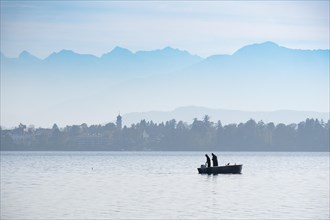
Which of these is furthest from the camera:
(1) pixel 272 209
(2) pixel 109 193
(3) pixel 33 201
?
(2) pixel 109 193

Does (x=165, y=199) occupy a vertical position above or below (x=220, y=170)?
below

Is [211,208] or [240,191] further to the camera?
[240,191]

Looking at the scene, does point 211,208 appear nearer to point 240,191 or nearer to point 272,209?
point 272,209

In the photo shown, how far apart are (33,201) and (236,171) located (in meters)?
42.8

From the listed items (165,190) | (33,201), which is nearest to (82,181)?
(165,190)

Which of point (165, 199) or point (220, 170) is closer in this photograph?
point (165, 199)

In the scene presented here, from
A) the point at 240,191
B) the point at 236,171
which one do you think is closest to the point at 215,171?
the point at 236,171

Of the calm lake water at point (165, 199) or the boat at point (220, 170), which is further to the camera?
the boat at point (220, 170)

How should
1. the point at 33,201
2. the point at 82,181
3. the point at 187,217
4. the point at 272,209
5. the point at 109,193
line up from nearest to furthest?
the point at 187,217 → the point at 272,209 → the point at 33,201 → the point at 109,193 → the point at 82,181

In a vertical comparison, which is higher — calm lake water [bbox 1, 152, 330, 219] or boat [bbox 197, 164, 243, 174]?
boat [bbox 197, 164, 243, 174]

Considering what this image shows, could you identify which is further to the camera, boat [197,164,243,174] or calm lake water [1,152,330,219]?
boat [197,164,243,174]

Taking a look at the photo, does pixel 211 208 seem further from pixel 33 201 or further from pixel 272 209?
pixel 33 201

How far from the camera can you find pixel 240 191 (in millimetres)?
71750

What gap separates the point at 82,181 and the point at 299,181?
66.9 ft
